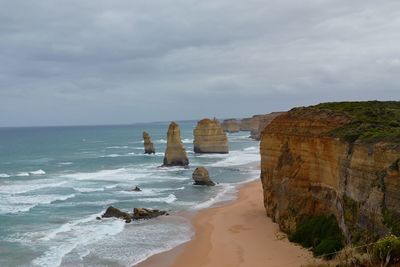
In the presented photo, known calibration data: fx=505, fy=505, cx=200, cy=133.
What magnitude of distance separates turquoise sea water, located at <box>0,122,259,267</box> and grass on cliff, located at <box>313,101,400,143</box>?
41.1 feet

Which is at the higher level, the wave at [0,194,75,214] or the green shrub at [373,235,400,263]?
the green shrub at [373,235,400,263]

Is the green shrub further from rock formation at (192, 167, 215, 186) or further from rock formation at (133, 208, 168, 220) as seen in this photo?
rock formation at (192, 167, 215, 186)

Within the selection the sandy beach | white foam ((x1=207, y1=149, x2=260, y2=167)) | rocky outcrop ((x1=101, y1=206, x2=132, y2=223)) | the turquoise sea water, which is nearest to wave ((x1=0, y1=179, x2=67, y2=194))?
the turquoise sea water

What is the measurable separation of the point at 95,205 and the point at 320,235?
24.0 metres

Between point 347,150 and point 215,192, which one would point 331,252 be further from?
point 215,192

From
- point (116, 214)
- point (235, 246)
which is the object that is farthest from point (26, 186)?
point (235, 246)

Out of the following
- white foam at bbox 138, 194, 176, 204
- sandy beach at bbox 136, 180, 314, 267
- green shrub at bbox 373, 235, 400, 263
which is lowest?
sandy beach at bbox 136, 180, 314, 267

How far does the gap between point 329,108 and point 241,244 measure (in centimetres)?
986

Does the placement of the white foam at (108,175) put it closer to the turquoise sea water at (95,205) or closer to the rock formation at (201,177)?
the turquoise sea water at (95,205)

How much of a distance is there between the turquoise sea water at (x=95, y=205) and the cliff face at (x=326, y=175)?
23.5ft

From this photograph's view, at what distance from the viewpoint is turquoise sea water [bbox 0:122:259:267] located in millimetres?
29375

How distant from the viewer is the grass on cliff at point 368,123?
23.1m

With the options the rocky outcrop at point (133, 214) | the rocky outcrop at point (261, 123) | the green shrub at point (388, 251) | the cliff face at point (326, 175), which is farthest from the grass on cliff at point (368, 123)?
the rocky outcrop at point (261, 123)

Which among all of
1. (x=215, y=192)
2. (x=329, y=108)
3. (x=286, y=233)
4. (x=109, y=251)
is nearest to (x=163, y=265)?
(x=109, y=251)
